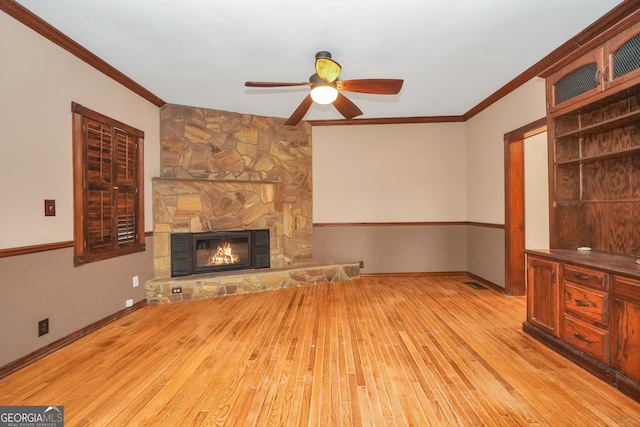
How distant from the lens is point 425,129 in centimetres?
529

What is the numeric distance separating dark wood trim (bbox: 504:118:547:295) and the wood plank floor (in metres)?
0.92

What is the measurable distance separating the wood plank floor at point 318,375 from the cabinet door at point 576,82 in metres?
2.10

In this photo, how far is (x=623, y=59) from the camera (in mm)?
2158

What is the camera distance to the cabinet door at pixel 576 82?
2337 millimetres

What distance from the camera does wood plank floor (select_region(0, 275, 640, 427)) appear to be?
177 cm

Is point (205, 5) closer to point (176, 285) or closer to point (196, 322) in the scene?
point (196, 322)

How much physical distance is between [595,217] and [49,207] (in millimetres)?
4822

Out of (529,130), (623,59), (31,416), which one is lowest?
(31,416)

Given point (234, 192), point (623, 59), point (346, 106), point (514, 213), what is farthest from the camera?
point (234, 192)

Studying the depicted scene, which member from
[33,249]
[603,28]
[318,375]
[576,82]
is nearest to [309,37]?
[576,82]

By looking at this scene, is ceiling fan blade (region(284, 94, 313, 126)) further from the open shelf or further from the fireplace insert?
the open shelf

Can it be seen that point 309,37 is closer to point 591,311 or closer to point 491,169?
point 591,311

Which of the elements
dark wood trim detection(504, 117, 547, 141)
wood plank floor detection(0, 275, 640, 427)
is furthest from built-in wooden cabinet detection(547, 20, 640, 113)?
wood plank floor detection(0, 275, 640, 427)

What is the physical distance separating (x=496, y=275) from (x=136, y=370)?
4.48 m
